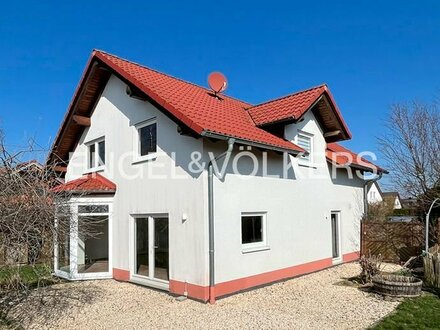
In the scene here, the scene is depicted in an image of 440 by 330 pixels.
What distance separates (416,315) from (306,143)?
852cm

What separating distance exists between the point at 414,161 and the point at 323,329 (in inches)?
664

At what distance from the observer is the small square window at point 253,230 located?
A: 1233 cm

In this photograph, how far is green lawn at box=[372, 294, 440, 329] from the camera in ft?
27.8

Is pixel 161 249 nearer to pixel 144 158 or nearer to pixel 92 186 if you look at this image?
pixel 144 158

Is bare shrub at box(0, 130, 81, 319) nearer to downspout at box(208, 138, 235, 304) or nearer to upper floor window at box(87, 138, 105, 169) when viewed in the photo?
downspout at box(208, 138, 235, 304)

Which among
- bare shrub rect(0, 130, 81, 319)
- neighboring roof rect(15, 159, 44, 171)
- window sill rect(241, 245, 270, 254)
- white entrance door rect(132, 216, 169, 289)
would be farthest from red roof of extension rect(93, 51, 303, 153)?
bare shrub rect(0, 130, 81, 319)

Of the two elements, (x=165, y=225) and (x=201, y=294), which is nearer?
(x=201, y=294)

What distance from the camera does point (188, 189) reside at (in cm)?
1159

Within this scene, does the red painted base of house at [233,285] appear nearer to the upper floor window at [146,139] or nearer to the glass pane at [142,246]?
the glass pane at [142,246]

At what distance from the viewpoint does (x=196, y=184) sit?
1130 cm

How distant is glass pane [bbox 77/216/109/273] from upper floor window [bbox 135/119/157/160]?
340 centimetres

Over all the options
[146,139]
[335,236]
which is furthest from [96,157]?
[335,236]

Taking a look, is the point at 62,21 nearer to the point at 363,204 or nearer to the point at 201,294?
the point at 201,294

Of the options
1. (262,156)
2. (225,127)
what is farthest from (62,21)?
(262,156)
